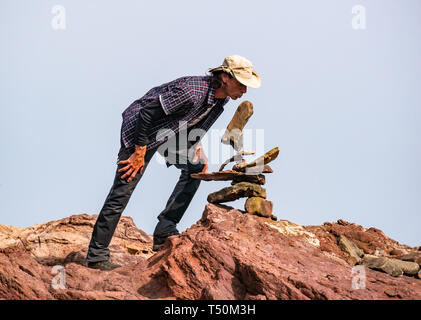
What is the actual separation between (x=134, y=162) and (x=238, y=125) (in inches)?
65.1

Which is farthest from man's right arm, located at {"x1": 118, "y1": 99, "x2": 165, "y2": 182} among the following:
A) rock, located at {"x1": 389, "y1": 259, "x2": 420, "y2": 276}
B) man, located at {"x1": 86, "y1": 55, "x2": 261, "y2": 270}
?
rock, located at {"x1": 389, "y1": 259, "x2": 420, "y2": 276}

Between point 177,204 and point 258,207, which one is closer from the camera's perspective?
point 258,207

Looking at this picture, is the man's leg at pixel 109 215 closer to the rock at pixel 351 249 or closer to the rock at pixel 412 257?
the rock at pixel 351 249

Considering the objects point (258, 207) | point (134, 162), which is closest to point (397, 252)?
point (258, 207)

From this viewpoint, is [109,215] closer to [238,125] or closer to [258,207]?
[258,207]

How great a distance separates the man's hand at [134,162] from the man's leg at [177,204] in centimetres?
106

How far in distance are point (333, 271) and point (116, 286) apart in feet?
7.95

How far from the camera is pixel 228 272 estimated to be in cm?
564

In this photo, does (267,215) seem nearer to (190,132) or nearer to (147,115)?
(190,132)

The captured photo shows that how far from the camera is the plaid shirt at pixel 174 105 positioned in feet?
22.6

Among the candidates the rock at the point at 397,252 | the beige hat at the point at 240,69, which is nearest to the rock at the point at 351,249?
the rock at the point at 397,252

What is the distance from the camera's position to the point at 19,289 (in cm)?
534

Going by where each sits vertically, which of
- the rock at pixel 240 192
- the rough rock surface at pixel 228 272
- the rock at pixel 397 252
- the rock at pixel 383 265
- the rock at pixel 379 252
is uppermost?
the rock at pixel 240 192
